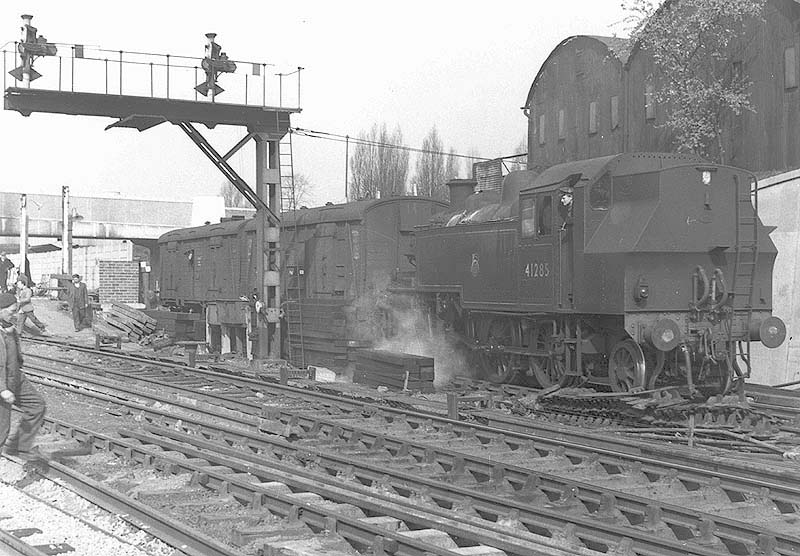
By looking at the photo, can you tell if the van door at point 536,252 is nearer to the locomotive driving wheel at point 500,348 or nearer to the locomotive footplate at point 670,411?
the locomotive driving wheel at point 500,348

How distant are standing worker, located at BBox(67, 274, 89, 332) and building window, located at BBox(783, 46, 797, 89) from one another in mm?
22212

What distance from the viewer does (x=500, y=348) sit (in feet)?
50.6

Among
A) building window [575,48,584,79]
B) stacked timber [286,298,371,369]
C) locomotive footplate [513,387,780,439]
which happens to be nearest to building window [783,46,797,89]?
building window [575,48,584,79]

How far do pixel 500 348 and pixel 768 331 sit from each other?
4.33 m

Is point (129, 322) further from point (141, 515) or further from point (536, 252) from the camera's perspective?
point (141, 515)

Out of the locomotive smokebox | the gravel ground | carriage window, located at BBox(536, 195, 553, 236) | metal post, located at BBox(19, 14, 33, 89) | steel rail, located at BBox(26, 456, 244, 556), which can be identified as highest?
metal post, located at BBox(19, 14, 33, 89)

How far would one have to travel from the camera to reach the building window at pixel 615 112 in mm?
32188

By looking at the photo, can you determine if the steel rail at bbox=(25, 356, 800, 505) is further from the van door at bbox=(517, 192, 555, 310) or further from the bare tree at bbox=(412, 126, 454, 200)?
the bare tree at bbox=(412, 126, 454, 200)

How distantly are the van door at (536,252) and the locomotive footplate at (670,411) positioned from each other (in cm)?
169

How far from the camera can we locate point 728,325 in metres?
12.6

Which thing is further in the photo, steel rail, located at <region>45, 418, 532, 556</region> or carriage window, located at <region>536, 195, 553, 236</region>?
carriage window, located at <region>536, 195, 553, 236</region>

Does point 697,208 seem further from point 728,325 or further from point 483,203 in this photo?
point 483,203

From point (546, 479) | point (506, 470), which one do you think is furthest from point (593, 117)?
point (546, 479)

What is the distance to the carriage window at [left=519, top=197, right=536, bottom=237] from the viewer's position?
46.0 ft
